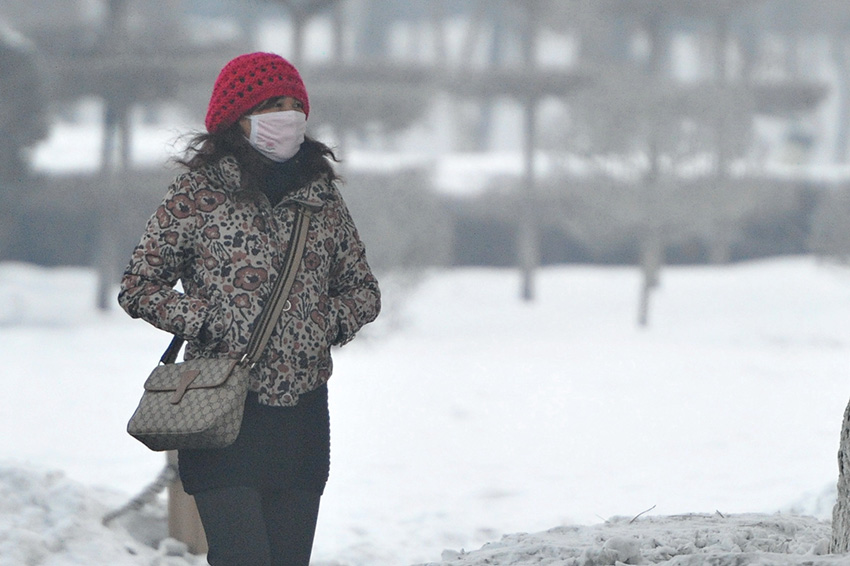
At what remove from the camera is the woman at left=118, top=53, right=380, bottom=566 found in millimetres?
2410

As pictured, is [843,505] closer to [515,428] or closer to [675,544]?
[675,544]

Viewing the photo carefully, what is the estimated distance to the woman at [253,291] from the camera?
2.41 metres

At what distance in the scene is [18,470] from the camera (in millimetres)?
4582

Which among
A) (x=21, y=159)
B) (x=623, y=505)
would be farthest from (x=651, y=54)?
(x=623, y=505)

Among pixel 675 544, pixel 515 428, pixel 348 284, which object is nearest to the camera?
pixel 348 284

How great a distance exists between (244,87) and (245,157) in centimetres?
15

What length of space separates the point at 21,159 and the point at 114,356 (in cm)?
395

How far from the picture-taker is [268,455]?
2.45 m

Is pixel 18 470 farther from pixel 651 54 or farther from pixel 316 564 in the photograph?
pixel 651 54

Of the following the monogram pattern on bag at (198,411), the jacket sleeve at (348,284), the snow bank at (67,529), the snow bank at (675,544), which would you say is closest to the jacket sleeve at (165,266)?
the monogram pattern on bag at (198,411)

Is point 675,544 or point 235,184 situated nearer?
point 235,184

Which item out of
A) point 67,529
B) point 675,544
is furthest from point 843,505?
point 67,529

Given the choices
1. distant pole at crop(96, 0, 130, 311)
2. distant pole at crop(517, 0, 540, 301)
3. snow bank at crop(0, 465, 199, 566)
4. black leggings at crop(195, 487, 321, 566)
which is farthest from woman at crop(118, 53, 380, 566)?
Result: distant pole at crop(517, 0, 540, 301)

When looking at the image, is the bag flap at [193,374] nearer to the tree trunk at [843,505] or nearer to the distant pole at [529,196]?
the tree trunk at [843,505]
